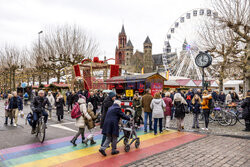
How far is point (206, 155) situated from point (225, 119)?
515cm

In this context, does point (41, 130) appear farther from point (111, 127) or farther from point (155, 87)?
point (155, 87)

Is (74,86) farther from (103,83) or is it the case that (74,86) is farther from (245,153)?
(245,153)

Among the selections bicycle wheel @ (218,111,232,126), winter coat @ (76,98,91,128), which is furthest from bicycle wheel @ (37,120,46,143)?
bicycle wheel @ (218,111,232,126)

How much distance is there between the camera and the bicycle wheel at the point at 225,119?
32.6 feet

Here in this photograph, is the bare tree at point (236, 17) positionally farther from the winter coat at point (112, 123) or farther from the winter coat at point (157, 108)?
the winter coat at point (112, 123)

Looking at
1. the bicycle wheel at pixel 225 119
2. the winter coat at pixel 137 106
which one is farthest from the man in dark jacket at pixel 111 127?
the bicycle wheel at pixel 225 119

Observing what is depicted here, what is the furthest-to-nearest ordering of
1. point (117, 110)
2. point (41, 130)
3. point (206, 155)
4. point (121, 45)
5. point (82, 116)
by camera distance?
point (121, 45) < point (41, 130) < point (82, 116) < point (206, 155) < point (117, 110)

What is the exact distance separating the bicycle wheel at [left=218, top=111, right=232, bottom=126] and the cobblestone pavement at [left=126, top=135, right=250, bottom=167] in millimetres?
2875

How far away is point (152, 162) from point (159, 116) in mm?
2922

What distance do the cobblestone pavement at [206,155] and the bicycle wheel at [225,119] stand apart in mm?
2875

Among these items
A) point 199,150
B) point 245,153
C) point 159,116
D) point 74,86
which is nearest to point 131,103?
point 159,116

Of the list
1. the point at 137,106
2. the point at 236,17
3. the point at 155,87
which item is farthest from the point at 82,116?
the point at 236,17

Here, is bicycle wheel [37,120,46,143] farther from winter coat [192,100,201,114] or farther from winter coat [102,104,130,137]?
winter coat [192,100,201,114]

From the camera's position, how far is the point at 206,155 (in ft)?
18.6
